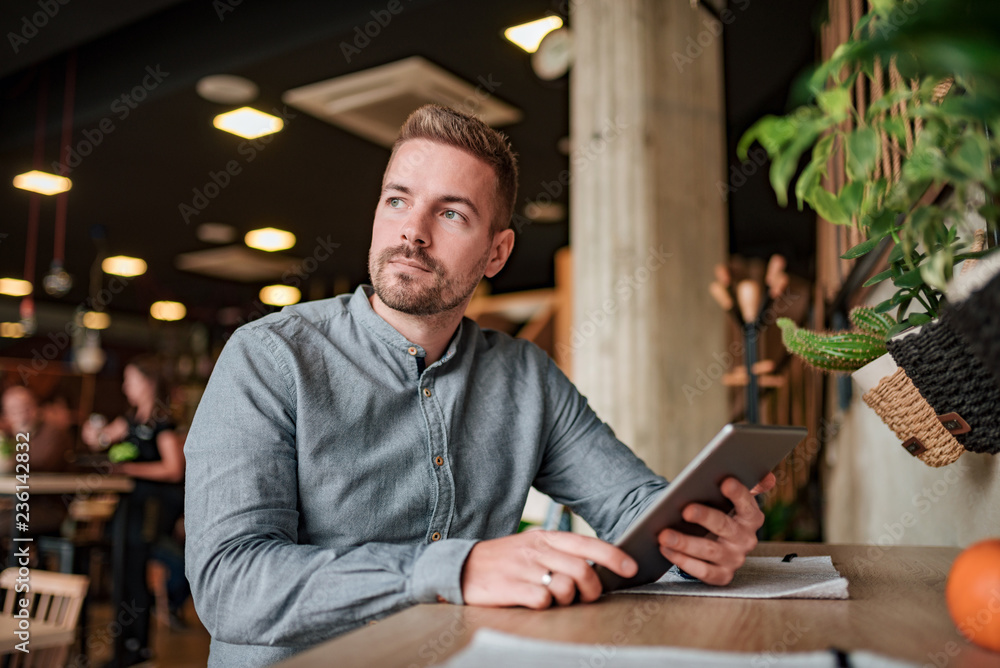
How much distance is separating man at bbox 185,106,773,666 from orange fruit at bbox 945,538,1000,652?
28 cm

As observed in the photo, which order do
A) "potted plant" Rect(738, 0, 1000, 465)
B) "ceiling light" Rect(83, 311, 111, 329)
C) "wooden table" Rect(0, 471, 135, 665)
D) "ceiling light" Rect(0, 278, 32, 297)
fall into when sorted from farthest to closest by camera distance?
"ceiling light" Rect(83, 311, 111, 329) → "ceiling light" Rect(0, 278, 32, 297) → "wooden table" Rect(0, 471, 135, 665) → "potted plant" Rect(738, 0, 1000, 465)

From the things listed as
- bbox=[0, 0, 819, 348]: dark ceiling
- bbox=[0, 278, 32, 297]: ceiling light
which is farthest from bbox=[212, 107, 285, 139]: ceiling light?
bbox=[0, 278, 32, 297]: ceiling light

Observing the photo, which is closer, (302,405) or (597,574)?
(597,574)

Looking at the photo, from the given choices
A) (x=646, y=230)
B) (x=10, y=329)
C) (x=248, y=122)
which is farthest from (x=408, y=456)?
(x=10, y=329)

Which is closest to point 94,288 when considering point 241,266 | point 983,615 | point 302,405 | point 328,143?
point 241,266

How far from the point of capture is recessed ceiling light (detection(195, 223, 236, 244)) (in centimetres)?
746

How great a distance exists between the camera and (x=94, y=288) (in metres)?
10.2

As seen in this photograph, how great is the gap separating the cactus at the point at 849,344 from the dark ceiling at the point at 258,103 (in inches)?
115

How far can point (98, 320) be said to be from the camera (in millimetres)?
12477

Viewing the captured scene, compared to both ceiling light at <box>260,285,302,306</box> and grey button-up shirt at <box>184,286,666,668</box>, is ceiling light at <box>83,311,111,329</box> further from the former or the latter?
grey button-up shirt at <box>184,286,666,668</box>

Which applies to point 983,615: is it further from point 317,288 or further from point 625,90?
point 317,288

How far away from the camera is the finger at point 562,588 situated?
0.84 m

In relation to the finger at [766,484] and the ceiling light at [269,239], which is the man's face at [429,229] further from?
the ceiling light at [269,239]

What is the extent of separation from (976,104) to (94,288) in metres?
11.2
